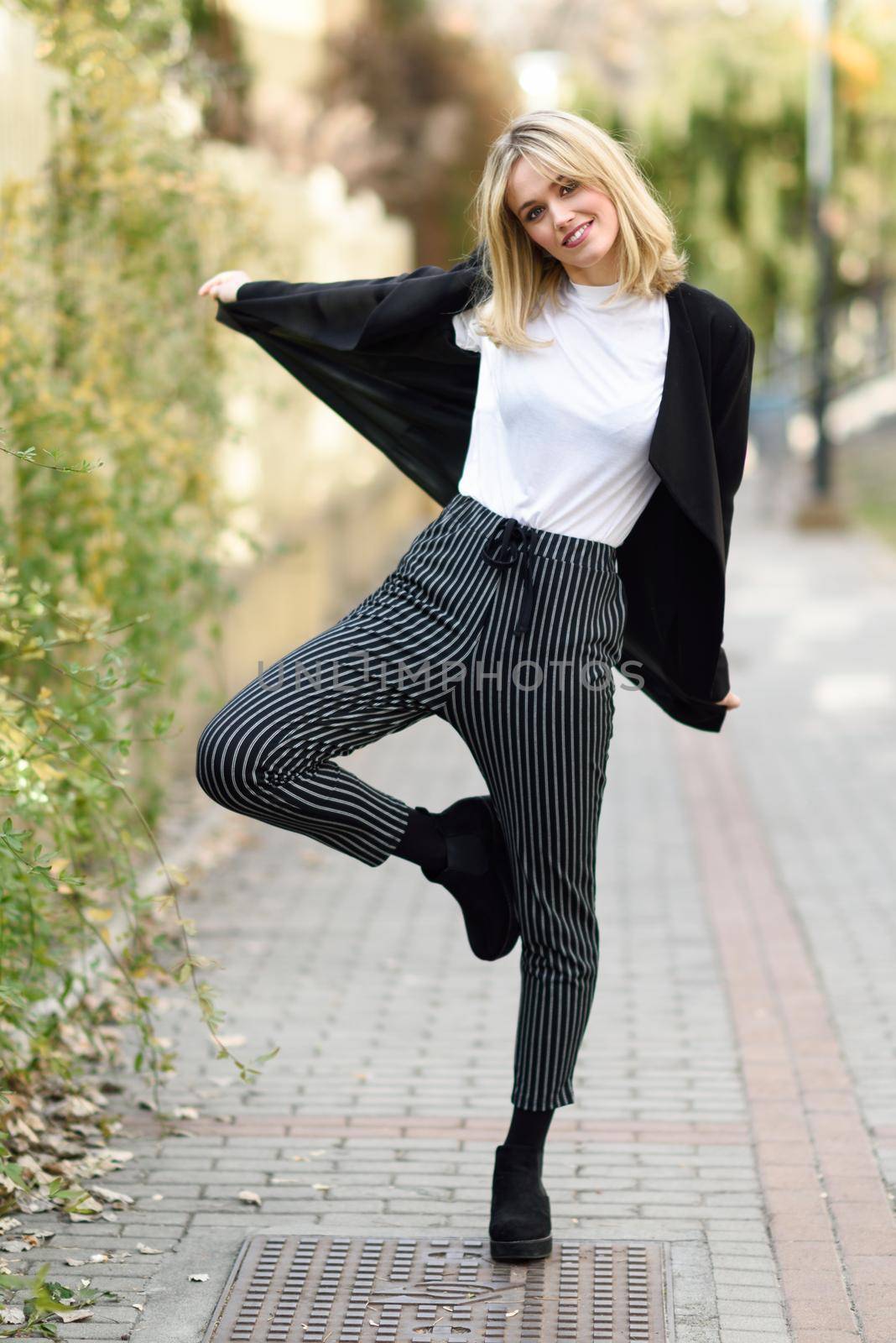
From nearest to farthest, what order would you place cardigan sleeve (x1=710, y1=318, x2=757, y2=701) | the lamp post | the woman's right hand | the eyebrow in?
the eyebrow
cardigan sleeve (x1=710, y1=318, x2=757, y2=701)
the woman's right hand
the lamp post

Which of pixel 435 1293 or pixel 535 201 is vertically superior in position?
pixel 535 201

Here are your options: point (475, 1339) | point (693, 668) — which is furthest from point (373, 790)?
point (475, 1339)

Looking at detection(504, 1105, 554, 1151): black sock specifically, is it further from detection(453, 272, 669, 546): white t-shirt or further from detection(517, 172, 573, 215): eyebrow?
detection(517, 172, 573, 215): eyebrow

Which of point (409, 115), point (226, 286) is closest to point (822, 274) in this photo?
point (409, 115)

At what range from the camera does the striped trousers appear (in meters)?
3.12

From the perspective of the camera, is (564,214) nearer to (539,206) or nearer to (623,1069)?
(539,206)

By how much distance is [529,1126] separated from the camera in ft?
11.0

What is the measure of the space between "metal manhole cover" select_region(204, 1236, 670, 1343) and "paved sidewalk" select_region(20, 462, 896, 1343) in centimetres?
6

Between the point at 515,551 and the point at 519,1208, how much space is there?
120 cm

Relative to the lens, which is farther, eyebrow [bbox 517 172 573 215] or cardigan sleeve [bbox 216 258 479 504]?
cardigan sleeve [bbox 216 258 479 504]

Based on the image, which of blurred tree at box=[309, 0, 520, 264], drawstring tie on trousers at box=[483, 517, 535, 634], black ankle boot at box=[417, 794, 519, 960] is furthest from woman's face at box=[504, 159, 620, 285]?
blurred tree at box=[309, 0, 520, 264]

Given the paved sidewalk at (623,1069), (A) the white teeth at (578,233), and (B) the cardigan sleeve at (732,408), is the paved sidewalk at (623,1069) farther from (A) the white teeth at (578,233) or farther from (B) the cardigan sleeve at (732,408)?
(A) the white teeth at (578,233)

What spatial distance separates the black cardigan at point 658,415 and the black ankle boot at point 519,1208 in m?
0.93

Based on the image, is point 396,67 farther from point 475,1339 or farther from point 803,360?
point 475,1339
